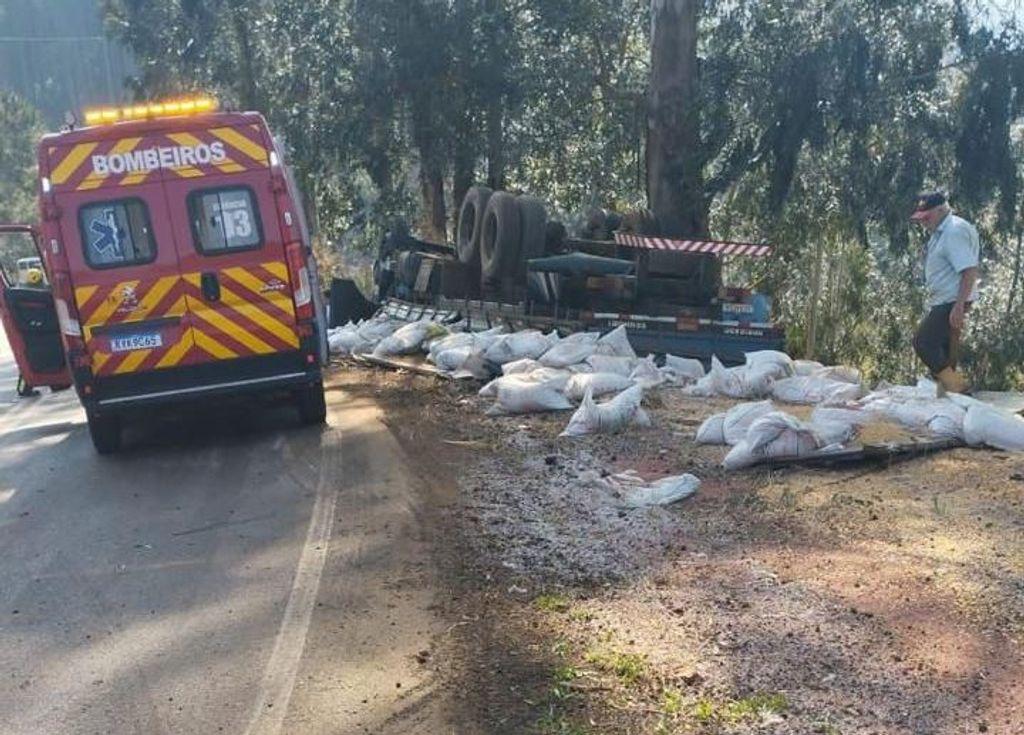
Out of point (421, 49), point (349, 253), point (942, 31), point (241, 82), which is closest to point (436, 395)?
point (421, 49)

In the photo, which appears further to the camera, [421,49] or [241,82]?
[241,82]

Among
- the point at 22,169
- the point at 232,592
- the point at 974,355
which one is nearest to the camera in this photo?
the point at 232,592

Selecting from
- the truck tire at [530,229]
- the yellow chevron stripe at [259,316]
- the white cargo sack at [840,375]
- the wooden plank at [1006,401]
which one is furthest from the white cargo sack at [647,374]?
the truck tire at [530,229]

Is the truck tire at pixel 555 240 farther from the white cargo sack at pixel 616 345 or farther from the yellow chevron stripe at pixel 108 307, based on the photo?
the yellow chevron stripe at pixel 108 307

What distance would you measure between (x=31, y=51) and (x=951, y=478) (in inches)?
4034

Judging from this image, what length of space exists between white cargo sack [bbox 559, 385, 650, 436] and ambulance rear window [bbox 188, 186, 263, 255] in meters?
3.00

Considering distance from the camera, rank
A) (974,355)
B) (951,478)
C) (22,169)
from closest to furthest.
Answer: (951,478) < (974,355) < (22,169)

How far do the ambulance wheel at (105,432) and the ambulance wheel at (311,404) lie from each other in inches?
60.5

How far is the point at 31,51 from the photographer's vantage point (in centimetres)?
9600

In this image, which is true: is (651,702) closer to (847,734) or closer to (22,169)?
(847,734)

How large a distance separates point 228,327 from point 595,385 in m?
3.25

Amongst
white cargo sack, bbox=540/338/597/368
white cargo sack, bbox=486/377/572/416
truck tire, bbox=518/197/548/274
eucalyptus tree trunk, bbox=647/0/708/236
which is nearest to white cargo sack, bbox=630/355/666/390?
white cargo sack, bbox=540/338/597/368

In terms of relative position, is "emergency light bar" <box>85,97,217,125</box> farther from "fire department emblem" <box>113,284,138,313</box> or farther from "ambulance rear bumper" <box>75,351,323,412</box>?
"ambulance rear bumper" <box>75,351,323,412</box>

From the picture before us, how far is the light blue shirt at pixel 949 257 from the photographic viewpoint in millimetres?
8438
